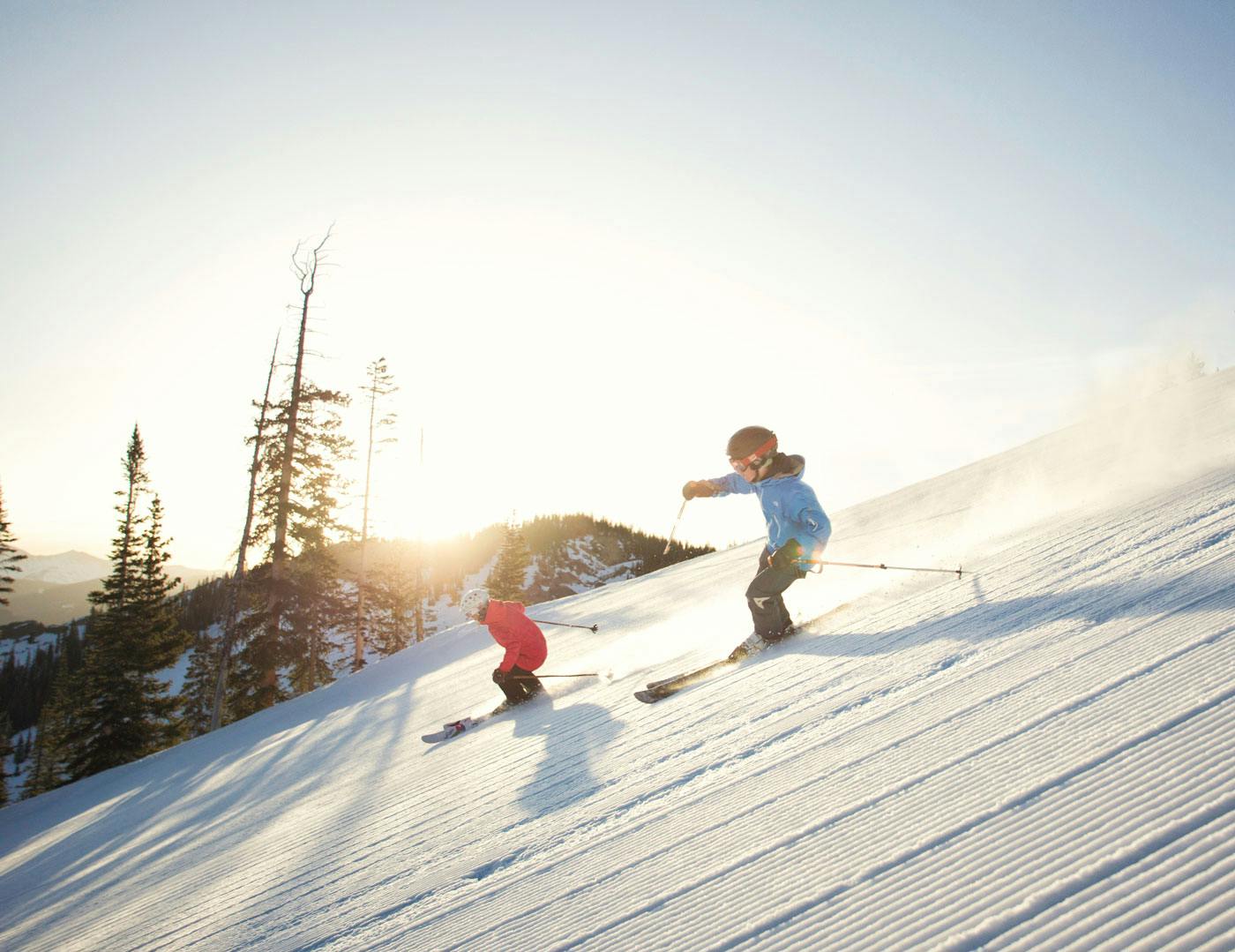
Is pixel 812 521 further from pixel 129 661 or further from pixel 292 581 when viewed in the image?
pixel 129 661

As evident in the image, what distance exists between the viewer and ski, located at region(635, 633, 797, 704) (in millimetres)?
4773

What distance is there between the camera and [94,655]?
25203 mm

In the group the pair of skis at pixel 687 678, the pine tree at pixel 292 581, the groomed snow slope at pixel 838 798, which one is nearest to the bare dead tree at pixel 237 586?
the pine tree at pixel 292 581

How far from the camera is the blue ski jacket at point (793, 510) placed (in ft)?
15.4

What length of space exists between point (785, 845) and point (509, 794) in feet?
7.60

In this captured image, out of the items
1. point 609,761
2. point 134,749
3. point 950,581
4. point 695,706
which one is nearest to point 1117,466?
point 950,581

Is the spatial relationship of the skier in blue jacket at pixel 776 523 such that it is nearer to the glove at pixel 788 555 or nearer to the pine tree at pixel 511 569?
the glove at pixel 788 555

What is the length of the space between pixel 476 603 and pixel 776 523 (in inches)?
155

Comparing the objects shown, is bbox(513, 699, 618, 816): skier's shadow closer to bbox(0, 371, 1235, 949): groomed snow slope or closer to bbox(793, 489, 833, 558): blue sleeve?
bbox(0, 371, 1235, 949): groomed snow slope

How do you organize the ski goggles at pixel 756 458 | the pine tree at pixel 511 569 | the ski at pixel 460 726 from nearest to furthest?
the ski goggles at pixel 756 458
the ski at pixel 460 726
the pine tree at pixel 511 569

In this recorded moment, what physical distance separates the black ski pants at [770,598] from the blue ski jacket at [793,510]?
192mm

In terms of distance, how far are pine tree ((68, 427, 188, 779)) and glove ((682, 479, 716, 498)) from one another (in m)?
29.2

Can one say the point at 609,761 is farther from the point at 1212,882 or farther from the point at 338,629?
the point at 338,629

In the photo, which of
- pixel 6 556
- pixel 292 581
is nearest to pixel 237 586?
pixel 292 581
